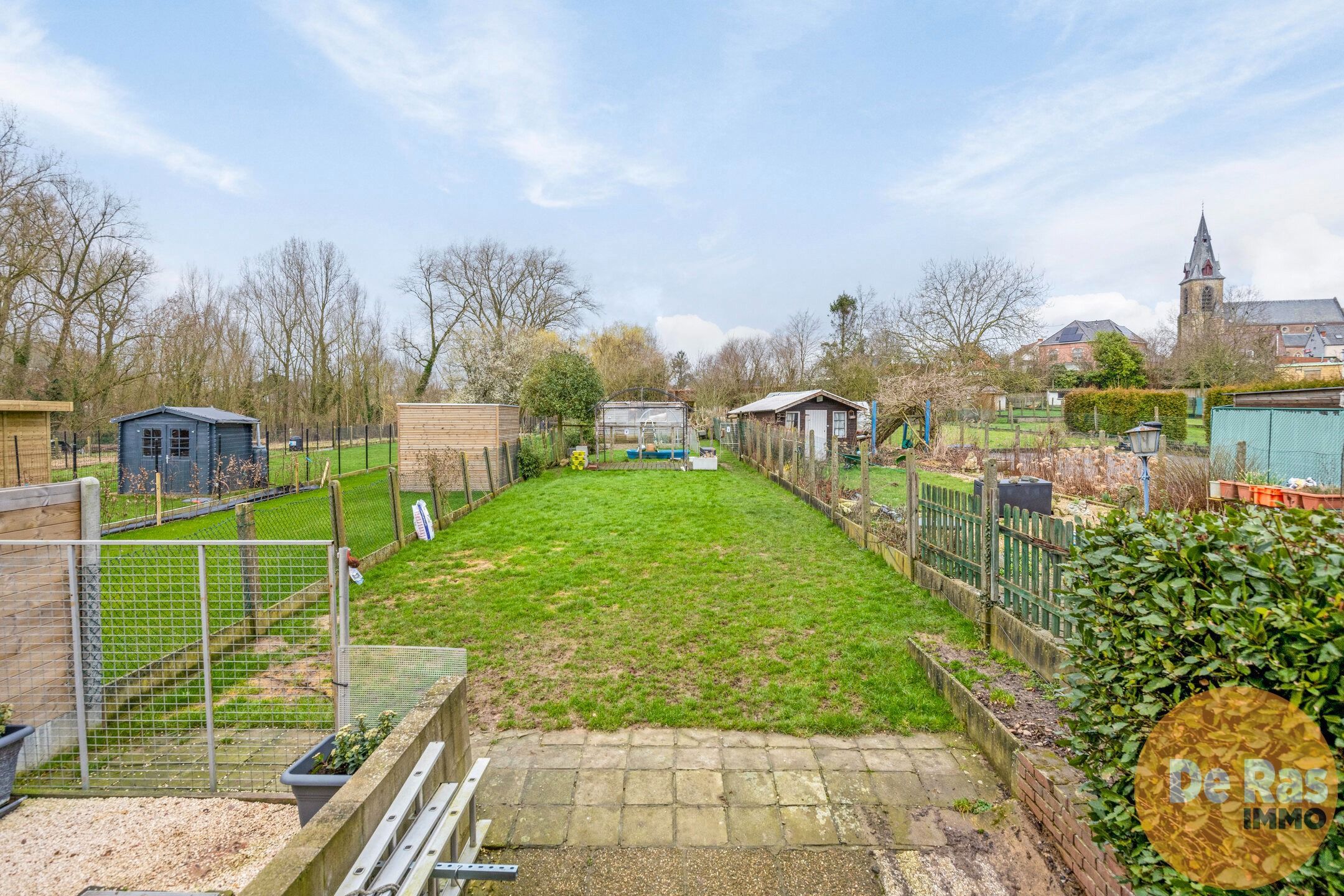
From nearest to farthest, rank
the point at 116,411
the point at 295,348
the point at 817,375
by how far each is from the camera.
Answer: the point at 116,411
the point at 295,348
the point at 817,375

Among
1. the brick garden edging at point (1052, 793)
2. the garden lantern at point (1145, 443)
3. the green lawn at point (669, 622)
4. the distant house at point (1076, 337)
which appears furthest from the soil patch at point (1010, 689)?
the distant house at point (1076, 337)

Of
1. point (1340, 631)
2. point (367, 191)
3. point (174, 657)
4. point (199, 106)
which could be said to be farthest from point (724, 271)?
point (1340, 631)

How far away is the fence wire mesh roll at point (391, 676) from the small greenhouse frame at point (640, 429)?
18.0 metres

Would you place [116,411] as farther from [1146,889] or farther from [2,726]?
[1146,889]

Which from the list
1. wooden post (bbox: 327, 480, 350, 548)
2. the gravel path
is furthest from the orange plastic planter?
wooden post (bbox: 327, 480, 350, 548)

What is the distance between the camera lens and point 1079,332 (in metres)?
64.8

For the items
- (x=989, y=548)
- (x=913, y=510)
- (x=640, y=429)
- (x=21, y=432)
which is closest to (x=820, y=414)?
(x=640, y=429)

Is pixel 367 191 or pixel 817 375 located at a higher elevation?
pixel 367 191

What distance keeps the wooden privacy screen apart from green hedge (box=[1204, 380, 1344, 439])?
20.0 metres

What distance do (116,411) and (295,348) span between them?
927cm

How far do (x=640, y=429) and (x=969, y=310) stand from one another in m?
17.3

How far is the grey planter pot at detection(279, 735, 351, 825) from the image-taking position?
2.59 metres

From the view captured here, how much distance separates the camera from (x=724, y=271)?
3175cm

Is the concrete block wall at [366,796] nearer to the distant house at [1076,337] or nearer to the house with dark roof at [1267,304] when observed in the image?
the distant house at [1076,337]
